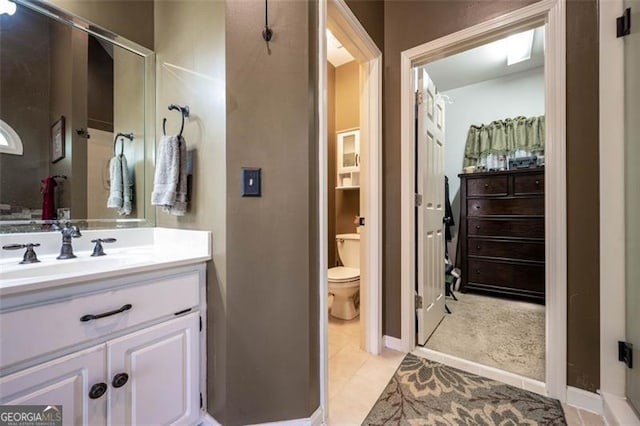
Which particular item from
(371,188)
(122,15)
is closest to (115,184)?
(122,15)

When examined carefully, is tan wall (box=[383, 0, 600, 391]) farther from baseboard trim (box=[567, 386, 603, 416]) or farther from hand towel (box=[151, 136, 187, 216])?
hand towel (box=[151, 136, 187, 216])

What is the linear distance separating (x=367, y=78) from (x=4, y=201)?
2.07 metres

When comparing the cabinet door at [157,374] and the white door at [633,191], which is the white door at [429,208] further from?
the cabinet door at [157,374]

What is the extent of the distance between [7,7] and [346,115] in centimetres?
255

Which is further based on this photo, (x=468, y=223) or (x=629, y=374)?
(x=468, y=223)

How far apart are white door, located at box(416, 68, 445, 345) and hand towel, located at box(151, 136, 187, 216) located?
1535 mm

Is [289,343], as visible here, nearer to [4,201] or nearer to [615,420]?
[4,201]

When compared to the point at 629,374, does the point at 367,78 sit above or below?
above

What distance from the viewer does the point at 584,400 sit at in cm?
129

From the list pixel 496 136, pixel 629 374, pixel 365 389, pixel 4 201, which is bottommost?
pixel 365 389

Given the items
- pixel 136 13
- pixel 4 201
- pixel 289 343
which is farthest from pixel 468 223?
pixel 4 201

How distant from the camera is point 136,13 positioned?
1.46 meters

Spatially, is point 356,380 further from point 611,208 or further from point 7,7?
point 7,7

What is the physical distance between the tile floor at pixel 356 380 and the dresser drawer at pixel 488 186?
2.11 m
